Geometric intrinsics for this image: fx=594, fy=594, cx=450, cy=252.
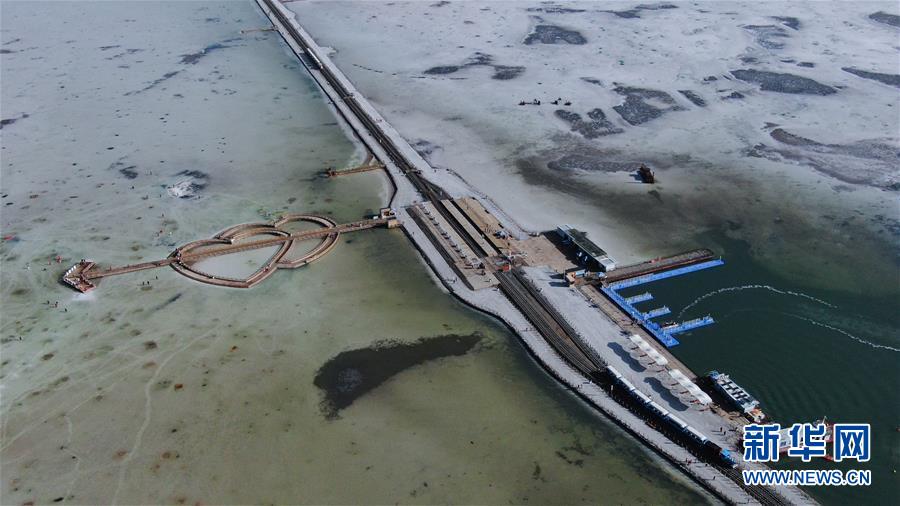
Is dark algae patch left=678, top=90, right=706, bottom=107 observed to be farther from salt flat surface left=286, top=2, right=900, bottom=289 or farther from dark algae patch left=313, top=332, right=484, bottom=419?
dark algae patch left=313, top=332, right=484, bottom=419

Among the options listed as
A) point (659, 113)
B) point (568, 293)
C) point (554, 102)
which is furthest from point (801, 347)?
point (554, 102)

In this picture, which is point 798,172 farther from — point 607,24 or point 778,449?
point 607,24

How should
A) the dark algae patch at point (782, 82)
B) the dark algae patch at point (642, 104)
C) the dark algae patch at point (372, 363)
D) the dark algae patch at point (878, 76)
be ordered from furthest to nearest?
the dark algae patch at point (878, 76)
the dark algae patch at point (782, 82)
the dark algae patch at point (642, 104)
the dark algae patch at point (372, 363)

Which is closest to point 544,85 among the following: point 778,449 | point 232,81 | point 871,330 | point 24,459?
point 232,81
